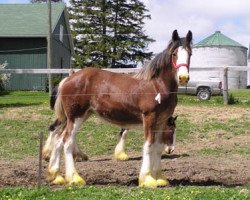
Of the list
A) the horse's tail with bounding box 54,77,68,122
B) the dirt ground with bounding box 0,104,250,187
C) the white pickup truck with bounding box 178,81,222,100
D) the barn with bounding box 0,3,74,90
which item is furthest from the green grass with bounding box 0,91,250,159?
the barn with bounding box 0,3,74,90

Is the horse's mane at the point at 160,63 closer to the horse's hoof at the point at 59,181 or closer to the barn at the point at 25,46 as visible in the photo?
the horse's hoof at the point at 59,181

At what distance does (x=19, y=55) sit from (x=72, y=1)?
14980 mm

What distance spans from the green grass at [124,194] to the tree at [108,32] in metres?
37.9

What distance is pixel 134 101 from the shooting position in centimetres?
839

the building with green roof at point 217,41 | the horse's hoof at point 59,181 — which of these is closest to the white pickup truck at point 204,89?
the horse's hoof at point 59,181

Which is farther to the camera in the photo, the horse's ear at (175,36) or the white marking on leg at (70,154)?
the white marking on leg at (70,154)

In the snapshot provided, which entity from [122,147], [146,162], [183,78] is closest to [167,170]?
[146,162]

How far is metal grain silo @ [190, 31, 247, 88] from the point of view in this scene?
159 ft

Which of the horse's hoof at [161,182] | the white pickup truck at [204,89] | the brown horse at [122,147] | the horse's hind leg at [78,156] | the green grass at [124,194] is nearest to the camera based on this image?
the green grass at [124,194]

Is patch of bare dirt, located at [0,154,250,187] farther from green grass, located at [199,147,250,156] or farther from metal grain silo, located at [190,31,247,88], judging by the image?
metal grain silo, located at [190,31,247,88]

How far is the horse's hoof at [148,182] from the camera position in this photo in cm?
802

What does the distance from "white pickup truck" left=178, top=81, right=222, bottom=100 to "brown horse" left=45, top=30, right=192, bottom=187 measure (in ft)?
46.9

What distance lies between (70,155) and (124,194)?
173 cm

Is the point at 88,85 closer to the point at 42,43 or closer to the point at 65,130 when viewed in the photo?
the point at 65,130
